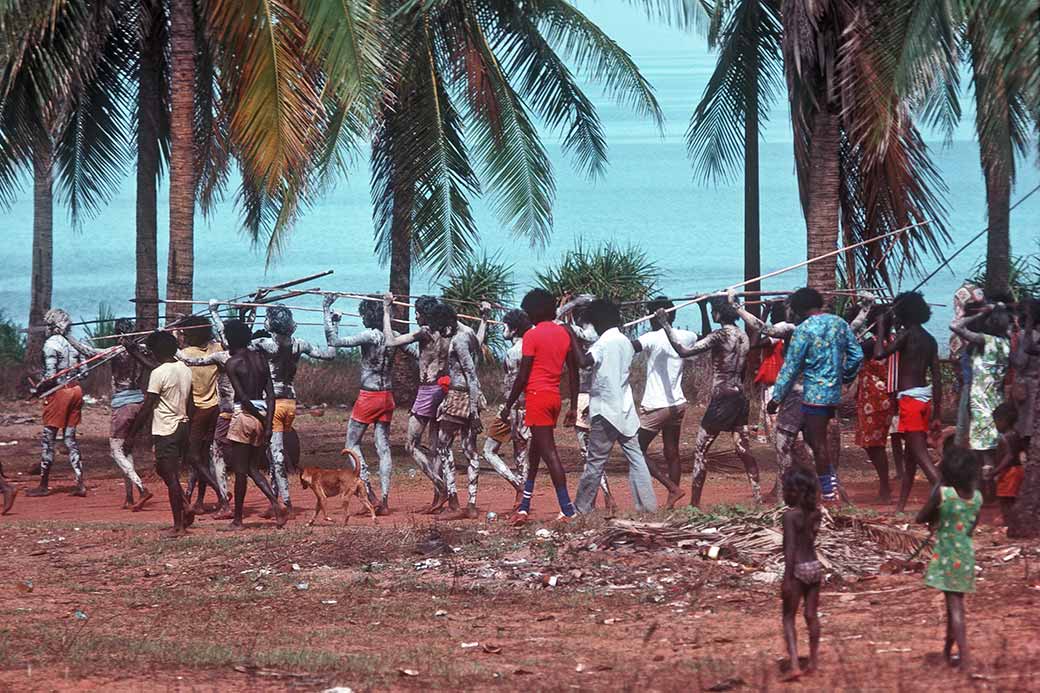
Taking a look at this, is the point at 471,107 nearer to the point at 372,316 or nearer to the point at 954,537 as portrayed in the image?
the point at 372,316

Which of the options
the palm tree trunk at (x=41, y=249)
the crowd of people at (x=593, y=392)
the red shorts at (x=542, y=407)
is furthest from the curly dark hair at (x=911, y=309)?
the palm tree trunk at (x=41, y=249)

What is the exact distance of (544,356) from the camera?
10516 mm

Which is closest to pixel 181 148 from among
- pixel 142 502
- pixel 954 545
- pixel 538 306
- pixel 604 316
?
pixel 142 502

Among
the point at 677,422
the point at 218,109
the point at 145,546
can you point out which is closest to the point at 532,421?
the point at 677,422

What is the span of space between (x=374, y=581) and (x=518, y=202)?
1014cm

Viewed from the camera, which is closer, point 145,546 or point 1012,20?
point 1012,20

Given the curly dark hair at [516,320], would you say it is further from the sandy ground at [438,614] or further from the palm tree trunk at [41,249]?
the palm tree trunk at [41,249]

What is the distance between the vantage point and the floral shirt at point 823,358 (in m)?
10.2

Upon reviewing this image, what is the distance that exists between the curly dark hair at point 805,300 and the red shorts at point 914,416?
4.36 ft

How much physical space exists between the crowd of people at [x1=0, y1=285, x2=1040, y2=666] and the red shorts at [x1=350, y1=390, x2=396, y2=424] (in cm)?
1

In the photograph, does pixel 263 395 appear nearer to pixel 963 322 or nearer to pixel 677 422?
pixel 677 422

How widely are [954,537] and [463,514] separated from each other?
245 inches

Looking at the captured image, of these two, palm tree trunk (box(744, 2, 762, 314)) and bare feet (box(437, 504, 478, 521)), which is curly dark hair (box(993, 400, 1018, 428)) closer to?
bare feet (box(437, 504, 478, 521))

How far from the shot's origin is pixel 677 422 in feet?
38.8
